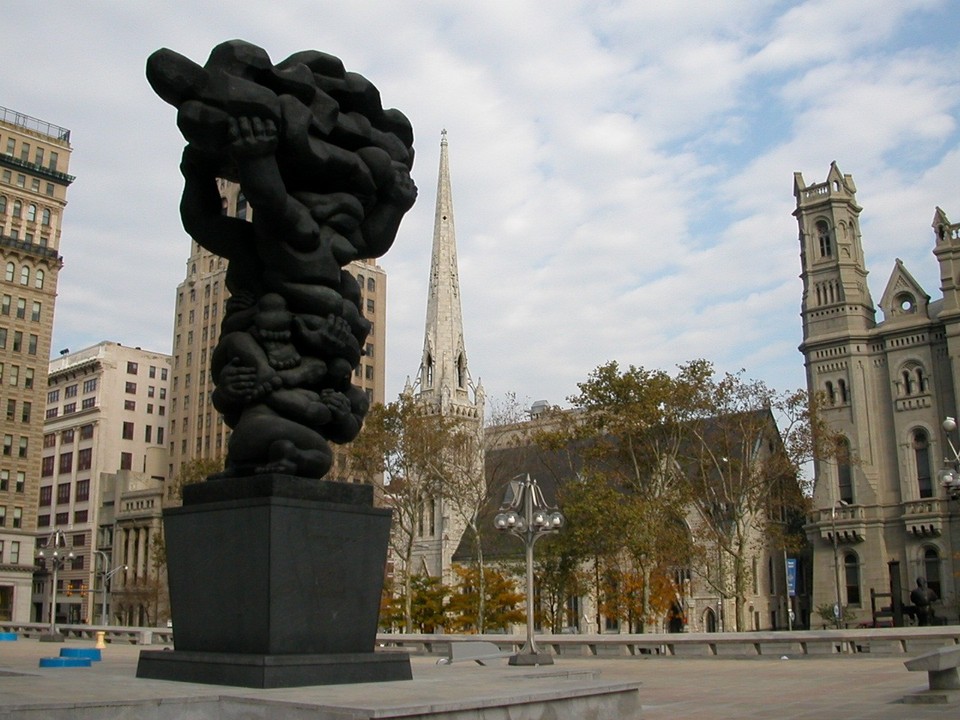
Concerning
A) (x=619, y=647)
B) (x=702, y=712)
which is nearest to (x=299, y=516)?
(x=702, y=712)

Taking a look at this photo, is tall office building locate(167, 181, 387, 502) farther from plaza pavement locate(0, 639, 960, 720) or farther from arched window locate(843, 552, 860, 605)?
plaza pavement locate(0, 639, 960, 720)

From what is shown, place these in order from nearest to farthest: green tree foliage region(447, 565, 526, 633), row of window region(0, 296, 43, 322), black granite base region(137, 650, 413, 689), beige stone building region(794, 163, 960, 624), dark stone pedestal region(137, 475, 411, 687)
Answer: black granite base region(137, 650, 413, 689) → dark stone pedestal region(137, 475, 411, 687) → green tree foliage region(447, 565, 526, 633) → beige stone building region(794, 163, 960, 624) → row of window region(0, 296, 43, 322)

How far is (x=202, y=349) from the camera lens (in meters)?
90.8

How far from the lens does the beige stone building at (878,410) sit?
2084 inches

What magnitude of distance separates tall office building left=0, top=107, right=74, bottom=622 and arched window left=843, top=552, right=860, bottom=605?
52796mm

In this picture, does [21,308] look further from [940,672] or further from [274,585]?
[940,672]

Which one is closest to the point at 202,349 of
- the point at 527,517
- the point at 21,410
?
the point at 21,410

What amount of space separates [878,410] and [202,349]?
61.4 metres

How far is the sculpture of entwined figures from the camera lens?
939 centimetres

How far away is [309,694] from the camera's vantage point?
24.6ft

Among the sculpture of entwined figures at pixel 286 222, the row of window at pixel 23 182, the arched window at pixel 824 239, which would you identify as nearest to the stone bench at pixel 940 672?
the sculpture of entwined figures at pixel 286 222

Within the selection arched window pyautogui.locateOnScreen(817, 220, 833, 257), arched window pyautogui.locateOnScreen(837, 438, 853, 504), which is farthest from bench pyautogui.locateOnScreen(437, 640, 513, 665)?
arched window pyautogui.locateOnScreen(817, 220, 833, 257)

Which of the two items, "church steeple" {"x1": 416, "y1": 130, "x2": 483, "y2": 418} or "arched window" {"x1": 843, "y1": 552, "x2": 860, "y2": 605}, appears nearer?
"arched window" {"x1": 843, "y1": 552, "x2": 860, "y2": 605}

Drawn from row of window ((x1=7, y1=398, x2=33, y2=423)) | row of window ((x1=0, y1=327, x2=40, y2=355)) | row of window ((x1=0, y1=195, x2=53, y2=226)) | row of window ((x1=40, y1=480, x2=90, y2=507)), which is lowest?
row of window ((x1=40, y1=480, x2=90, y2=507))
